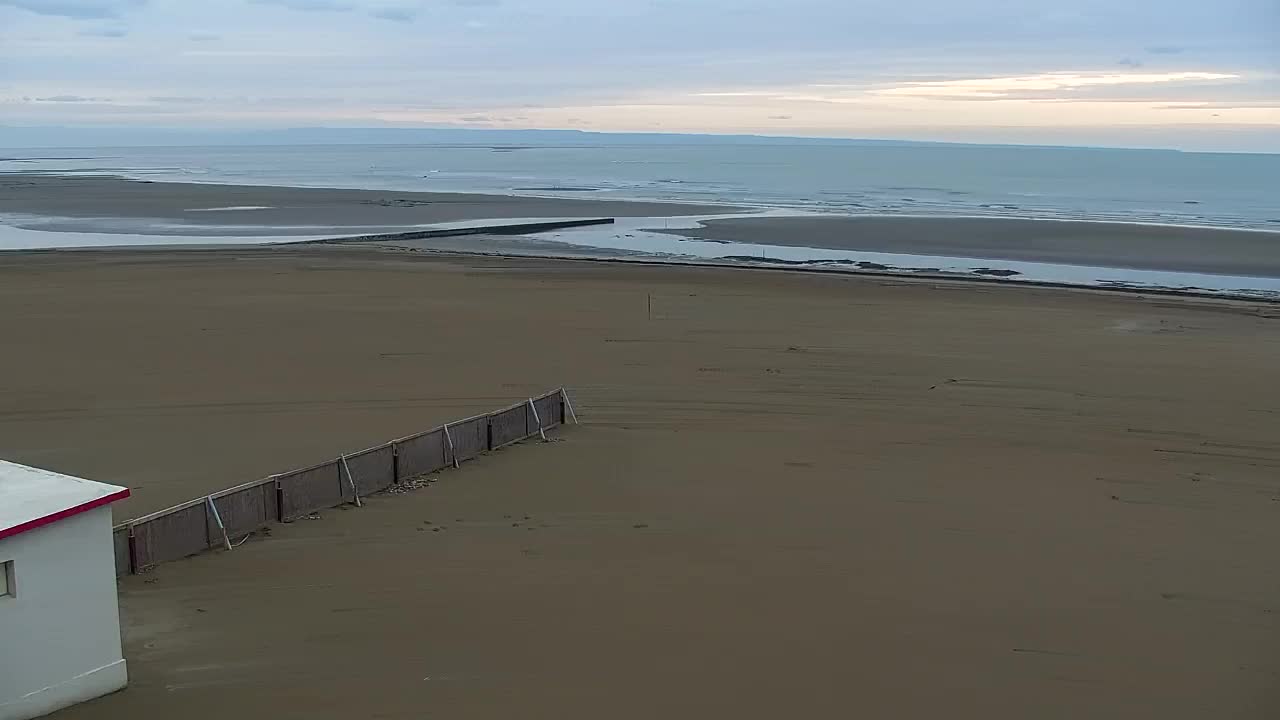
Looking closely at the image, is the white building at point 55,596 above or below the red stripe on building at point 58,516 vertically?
below

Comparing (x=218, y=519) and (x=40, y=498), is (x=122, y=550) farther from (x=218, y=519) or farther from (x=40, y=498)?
(x=40, y=498)

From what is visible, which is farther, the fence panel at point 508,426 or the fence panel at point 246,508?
the fence panel at point 508,426

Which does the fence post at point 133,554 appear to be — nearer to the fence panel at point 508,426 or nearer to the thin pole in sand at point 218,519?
the thin pole in sand at point 218,519

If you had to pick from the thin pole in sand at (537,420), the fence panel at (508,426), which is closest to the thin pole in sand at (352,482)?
the fence panel at (508,426)

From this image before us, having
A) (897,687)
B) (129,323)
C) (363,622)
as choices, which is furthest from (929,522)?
(129,323)

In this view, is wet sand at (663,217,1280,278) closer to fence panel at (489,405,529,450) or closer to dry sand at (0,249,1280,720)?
dry sand at (0,249,1280,720)

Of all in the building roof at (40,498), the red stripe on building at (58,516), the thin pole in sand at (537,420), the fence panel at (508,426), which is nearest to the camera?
the red stripe on building at (58,516)

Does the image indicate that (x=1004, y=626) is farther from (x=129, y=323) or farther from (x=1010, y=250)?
(x=1010, y=250)
